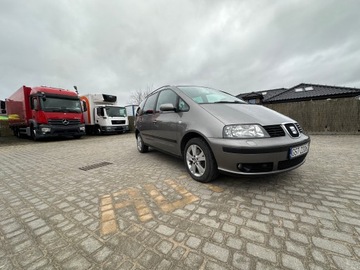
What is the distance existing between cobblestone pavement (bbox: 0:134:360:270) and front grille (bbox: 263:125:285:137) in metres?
0.81

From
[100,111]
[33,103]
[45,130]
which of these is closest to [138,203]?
[45,130]

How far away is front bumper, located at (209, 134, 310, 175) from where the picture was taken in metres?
2.24

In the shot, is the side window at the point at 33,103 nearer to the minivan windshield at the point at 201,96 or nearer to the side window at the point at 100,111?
the side window at the point at 100,111

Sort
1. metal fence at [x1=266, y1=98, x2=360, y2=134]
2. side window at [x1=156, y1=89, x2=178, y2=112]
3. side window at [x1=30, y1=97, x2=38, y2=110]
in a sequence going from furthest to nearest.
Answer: side window at [x1=30, y1=97, x2=38, y2=110] < metal fence at [x1=266, y1=98, x2=360, y2=134] < side window at [x1=156, y1=89, x2=178, y2=112]

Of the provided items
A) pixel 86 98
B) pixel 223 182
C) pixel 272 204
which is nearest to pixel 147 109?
pixel 223 182

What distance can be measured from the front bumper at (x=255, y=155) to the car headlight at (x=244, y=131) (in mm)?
75

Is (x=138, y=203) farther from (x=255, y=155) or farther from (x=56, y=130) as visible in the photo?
(x=56, y=130)

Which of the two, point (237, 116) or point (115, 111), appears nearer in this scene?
point (237, 116)

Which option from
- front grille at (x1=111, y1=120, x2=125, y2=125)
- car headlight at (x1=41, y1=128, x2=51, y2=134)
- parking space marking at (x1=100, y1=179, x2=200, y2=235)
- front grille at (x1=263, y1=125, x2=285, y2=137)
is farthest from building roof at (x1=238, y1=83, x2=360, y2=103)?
car headlight at (x1=41, y1=128, x2=51, y2=134)

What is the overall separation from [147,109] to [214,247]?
3838 millimetres

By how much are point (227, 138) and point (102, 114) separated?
43.5ft

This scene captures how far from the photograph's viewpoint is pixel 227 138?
94.0 inches

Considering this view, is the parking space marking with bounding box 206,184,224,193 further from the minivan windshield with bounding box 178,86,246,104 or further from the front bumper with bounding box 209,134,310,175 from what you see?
the minivan windshield with bounding box 178,86,246,104

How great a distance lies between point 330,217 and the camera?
1833 mm
